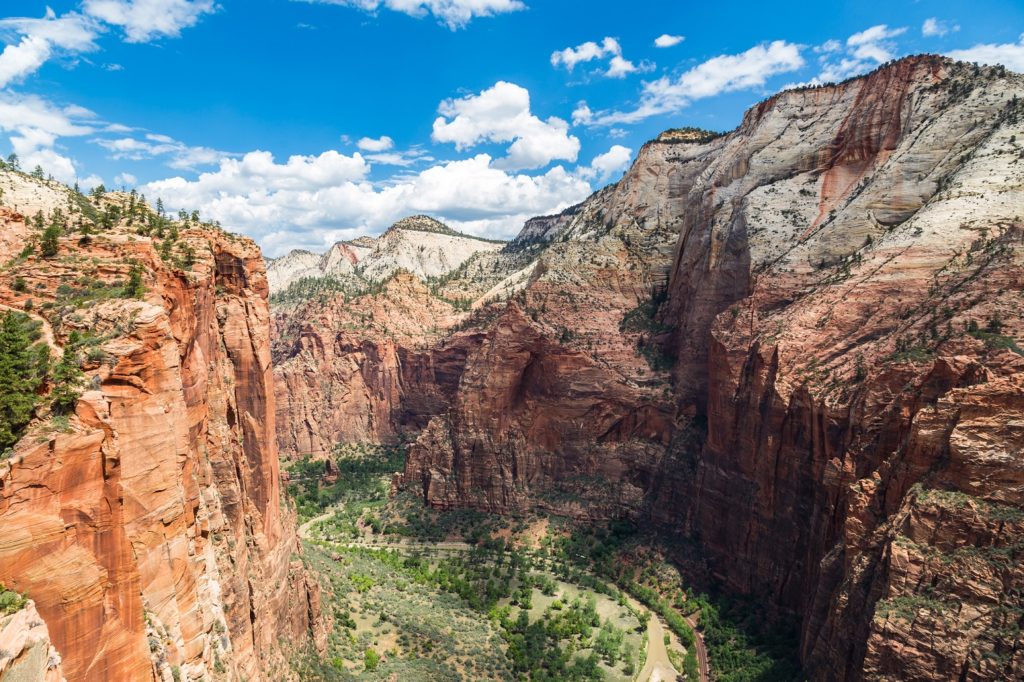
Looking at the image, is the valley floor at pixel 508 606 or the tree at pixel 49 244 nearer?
the tree at pixel 49 244

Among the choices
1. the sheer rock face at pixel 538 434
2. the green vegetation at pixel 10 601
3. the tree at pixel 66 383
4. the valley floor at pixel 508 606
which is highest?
the tree at pixel 66 383

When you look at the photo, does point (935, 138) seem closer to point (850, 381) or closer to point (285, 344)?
point (850, 381)

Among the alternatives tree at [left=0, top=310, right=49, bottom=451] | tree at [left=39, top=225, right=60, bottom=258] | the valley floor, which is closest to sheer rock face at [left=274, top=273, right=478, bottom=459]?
the valley floor

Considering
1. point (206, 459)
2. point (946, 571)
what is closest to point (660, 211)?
point (946, 571)

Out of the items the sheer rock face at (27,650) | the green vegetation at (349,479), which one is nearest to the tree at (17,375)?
the sheer rock face at (27,650)

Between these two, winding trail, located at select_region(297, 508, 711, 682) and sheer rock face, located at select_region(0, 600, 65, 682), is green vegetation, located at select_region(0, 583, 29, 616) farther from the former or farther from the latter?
winding trail, located at select_region(297, 508, 711, 682)

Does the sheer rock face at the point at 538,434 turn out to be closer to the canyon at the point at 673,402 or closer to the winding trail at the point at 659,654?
the canyon at the point at 673,402
